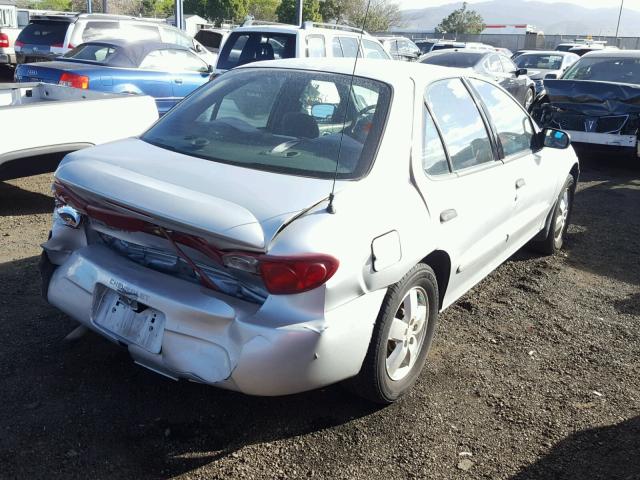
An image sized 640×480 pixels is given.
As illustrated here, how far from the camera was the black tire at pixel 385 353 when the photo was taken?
9.69 ft

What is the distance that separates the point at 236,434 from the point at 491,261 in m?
2.11

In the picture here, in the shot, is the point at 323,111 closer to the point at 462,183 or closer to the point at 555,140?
the point at 462,183

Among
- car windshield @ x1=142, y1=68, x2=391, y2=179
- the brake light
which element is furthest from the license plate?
the brake light

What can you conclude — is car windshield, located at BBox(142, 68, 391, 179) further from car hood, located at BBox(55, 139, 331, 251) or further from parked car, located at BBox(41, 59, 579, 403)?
car hood, located at BBox(55, 139, 331, 251)

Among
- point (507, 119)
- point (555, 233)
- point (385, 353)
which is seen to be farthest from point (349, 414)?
point (555, 233)

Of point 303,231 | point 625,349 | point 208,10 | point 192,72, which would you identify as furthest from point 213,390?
point 208,10

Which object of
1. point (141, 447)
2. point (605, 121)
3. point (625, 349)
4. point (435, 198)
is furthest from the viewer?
point (605, 121)

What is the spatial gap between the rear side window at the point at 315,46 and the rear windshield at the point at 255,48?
0.25 meters

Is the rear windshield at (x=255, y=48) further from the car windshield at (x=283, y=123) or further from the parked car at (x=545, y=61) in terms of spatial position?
the parked car at (x=545, y=61)

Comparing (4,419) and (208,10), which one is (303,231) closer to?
(4,419)

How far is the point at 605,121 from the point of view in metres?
9.09

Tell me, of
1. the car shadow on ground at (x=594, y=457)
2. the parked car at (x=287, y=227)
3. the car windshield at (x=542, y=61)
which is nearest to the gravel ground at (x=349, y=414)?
the car shadow on ground at (x=594, y=457)

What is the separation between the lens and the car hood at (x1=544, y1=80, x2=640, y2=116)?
9016mm

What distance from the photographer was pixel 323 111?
3562mm
